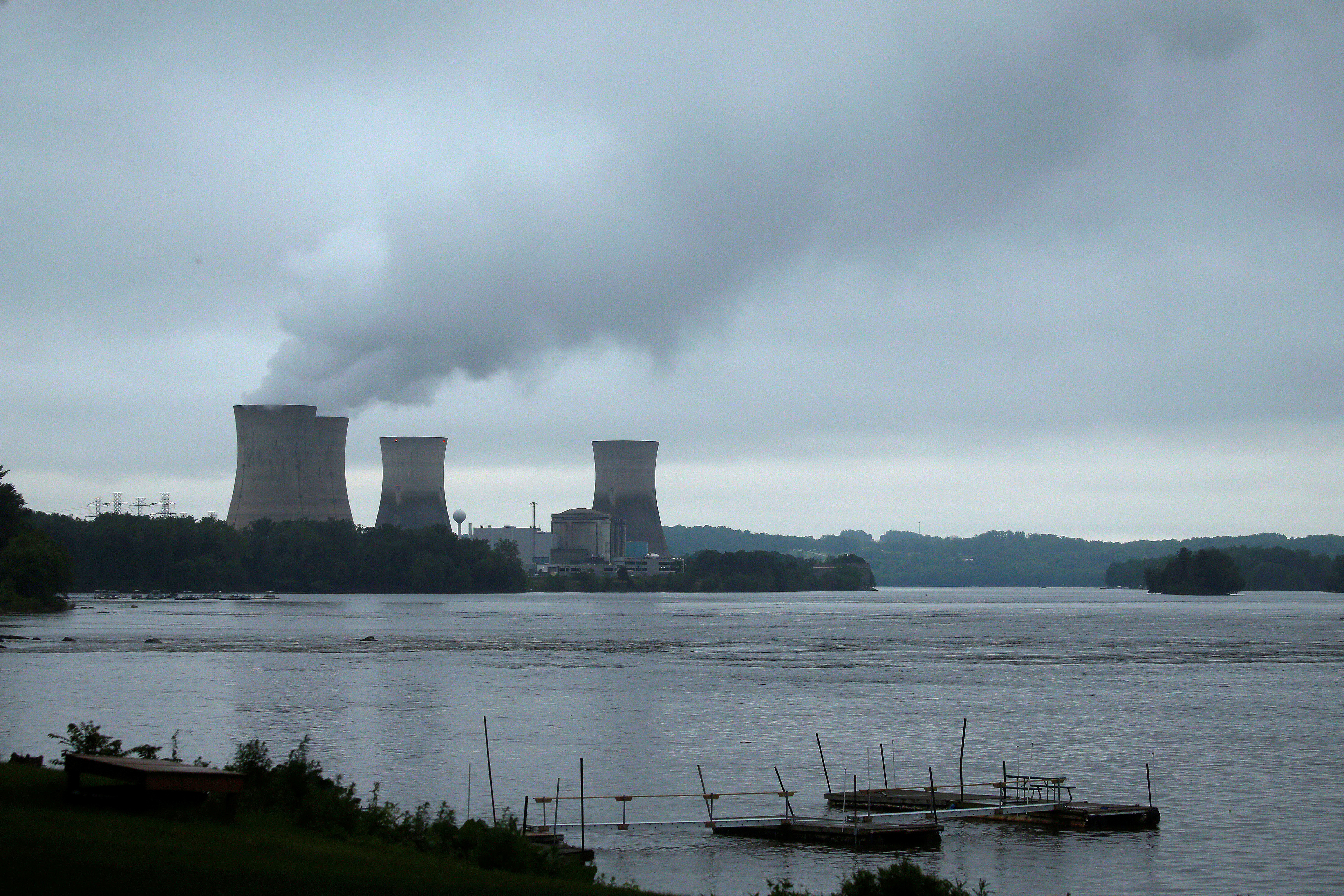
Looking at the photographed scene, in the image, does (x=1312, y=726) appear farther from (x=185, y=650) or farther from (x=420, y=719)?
(x=185, y=650)

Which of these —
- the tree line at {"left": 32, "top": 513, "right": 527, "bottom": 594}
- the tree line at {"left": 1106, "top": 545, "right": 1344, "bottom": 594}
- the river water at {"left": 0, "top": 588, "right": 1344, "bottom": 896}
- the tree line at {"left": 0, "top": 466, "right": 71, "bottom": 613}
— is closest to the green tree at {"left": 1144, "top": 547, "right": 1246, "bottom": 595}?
the tree line at {"left": 1106, "top": 545, "right": 1344, "bottom": 594}

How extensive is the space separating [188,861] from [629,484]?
11249 centimetres

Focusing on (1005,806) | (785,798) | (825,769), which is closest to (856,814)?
(785,798)

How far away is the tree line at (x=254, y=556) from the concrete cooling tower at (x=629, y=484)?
51.6 feet

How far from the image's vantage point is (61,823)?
966cm

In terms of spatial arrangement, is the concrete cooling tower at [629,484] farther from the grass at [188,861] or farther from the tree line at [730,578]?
the grass at [188,861]

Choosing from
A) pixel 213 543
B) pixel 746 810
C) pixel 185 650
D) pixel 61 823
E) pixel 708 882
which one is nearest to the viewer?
pixel 61 823

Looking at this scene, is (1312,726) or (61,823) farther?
(1312,726)

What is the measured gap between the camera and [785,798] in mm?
21094

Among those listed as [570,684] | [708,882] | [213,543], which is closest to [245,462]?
[213,543]

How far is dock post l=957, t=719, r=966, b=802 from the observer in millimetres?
22109

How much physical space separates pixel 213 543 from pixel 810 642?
73.2 metres

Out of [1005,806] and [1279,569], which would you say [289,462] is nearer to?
[1005,806]

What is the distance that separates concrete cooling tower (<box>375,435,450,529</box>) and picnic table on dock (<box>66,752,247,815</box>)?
330 ft
